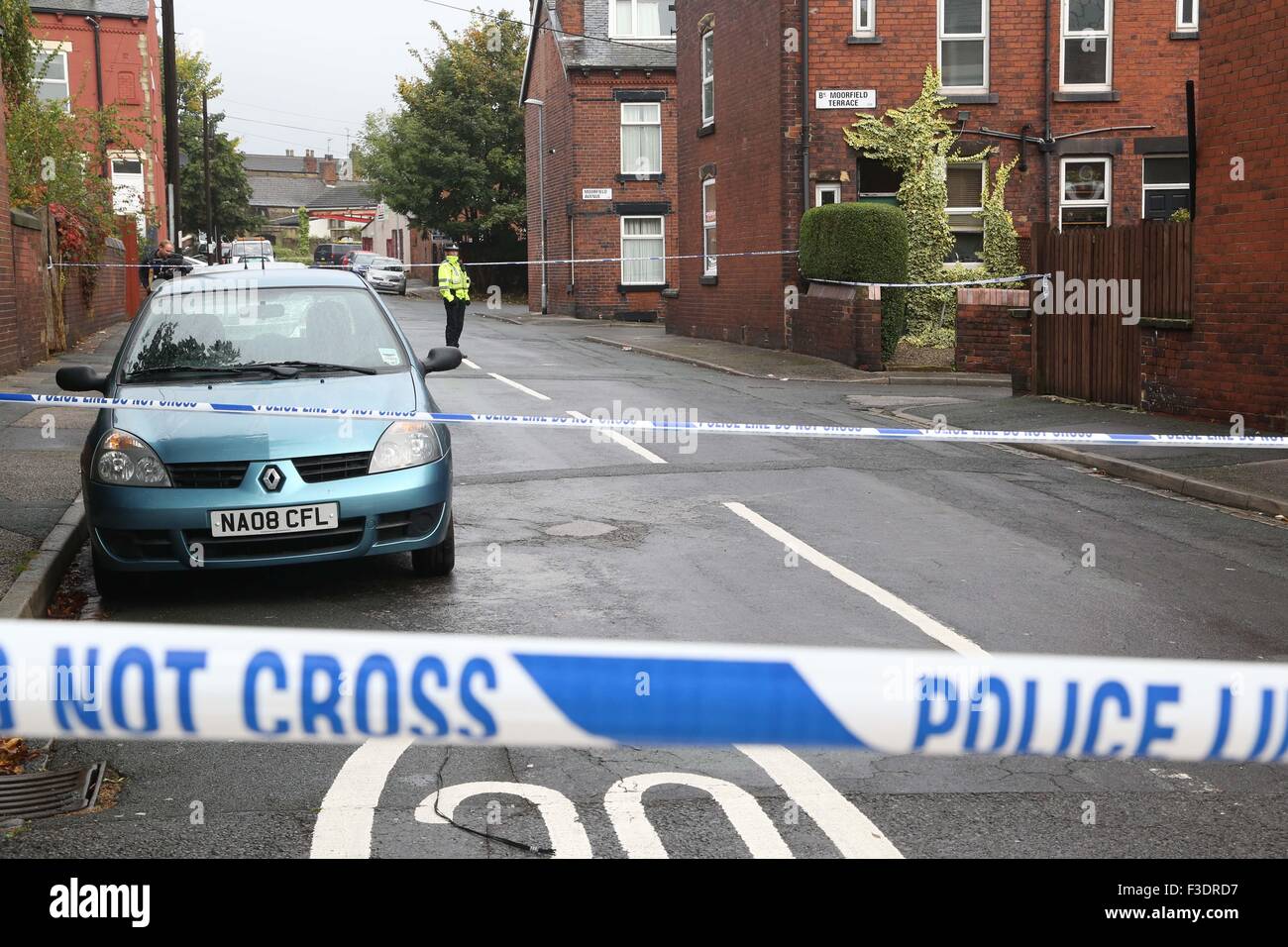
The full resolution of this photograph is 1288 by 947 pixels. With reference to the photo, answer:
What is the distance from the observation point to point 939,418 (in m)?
16.1

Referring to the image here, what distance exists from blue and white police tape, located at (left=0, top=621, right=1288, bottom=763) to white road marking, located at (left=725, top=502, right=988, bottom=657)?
11.1 feet

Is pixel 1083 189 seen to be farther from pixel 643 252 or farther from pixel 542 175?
pixel 542 175

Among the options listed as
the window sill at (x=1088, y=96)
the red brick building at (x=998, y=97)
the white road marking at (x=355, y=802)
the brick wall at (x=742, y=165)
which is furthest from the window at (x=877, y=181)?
the white road marking at (x=355, y=802)

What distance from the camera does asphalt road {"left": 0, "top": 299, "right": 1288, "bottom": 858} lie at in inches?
178

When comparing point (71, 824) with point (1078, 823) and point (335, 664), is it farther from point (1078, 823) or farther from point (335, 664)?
point (1078, 823)

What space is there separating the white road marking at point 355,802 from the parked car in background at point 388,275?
51922mm

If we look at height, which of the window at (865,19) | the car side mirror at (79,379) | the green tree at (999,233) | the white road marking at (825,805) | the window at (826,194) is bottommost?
the white road marking at (825,805)

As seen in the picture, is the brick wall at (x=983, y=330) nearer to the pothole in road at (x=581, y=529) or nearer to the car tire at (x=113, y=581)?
the pothole in road at (x=581, y=529)

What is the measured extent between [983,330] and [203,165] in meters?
64.2

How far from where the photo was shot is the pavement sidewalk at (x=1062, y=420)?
37.4 ft

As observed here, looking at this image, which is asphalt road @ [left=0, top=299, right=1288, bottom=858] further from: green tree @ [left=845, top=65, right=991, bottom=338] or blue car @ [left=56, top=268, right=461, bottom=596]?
green tree @ [left=845, top=65, right=991, bottom=338]

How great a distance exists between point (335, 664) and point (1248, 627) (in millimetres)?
5990

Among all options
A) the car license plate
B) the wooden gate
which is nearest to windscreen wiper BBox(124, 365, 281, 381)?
the car license plate
